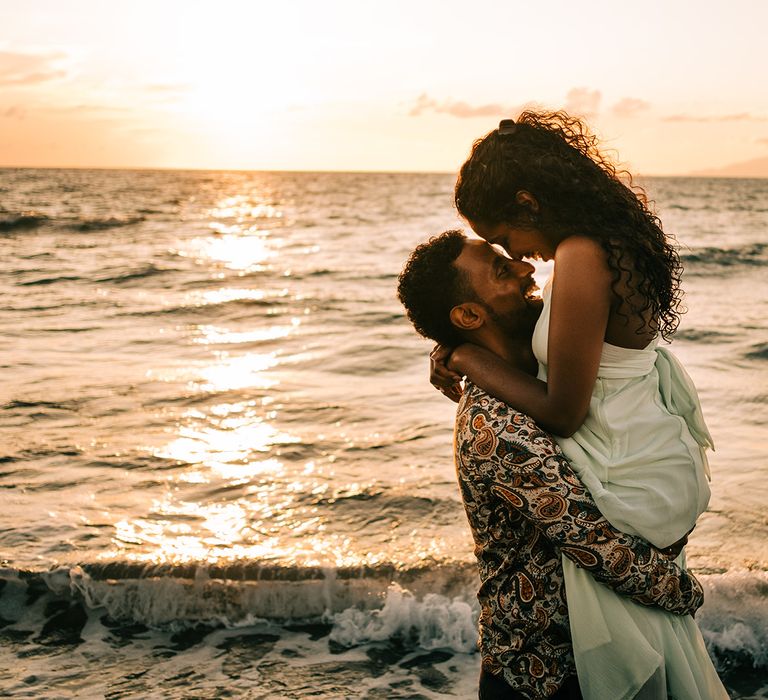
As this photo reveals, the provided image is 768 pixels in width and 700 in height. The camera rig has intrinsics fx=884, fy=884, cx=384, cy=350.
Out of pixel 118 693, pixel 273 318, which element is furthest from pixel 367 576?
pixel 273 318

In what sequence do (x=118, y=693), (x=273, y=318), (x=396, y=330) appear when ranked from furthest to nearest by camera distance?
(x=273, y=318), (x=396, y=330), (x=118, y=693)

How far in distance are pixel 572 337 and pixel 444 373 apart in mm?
465

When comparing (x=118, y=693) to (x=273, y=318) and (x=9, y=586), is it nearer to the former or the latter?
(x=9, y=586)

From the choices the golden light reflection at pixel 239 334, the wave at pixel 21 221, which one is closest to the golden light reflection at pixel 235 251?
the wave at pixel 21 221

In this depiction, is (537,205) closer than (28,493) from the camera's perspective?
Yes

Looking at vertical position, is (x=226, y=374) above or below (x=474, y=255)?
below

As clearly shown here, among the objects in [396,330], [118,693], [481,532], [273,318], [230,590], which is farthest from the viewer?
[273,318]

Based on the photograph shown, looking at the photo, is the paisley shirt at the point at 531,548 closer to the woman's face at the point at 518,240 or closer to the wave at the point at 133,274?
the woman's face at the point at 518,240

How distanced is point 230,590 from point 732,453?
14.4 ft

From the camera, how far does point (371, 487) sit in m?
6.64

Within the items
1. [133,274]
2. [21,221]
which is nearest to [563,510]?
[133,274]

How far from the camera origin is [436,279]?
2.32 metres

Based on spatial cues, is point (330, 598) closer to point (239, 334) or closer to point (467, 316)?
point (467, 316)

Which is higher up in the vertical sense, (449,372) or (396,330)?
(449,372)
